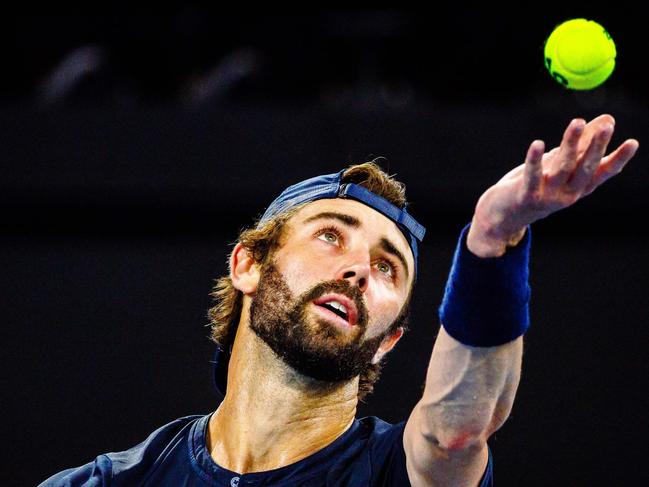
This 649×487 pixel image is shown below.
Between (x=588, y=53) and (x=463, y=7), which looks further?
(x=463, y=7)

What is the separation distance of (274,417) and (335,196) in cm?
65

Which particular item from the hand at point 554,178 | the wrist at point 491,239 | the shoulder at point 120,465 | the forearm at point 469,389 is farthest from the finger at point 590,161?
the shoulder at point 120,465

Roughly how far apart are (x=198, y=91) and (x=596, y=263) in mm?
2092

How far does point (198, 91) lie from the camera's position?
16.9ft

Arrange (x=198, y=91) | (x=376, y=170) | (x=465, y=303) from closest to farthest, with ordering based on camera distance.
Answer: (x=465, y=303) → (x=376, y=170) → (x=198, y=91)

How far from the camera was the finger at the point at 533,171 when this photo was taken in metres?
1.86

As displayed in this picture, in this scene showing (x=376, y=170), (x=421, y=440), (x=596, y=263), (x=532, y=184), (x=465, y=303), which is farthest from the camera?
(x=596, y=263)

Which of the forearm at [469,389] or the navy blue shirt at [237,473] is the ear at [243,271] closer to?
the navy blue shirt at [237,473]

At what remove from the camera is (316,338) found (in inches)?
101

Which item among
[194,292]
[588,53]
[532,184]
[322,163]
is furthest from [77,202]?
[532,184]

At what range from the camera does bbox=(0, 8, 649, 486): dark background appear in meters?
4.55

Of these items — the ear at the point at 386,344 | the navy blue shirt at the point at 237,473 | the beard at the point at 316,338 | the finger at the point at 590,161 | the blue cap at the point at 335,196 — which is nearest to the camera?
the finger at the point at 590,161

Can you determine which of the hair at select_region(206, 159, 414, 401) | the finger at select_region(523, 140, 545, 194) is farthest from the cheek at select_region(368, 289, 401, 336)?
the finger at select_region(523, 140, 545, 194)

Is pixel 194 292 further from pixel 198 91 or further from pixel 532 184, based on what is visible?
pixel 532 184
